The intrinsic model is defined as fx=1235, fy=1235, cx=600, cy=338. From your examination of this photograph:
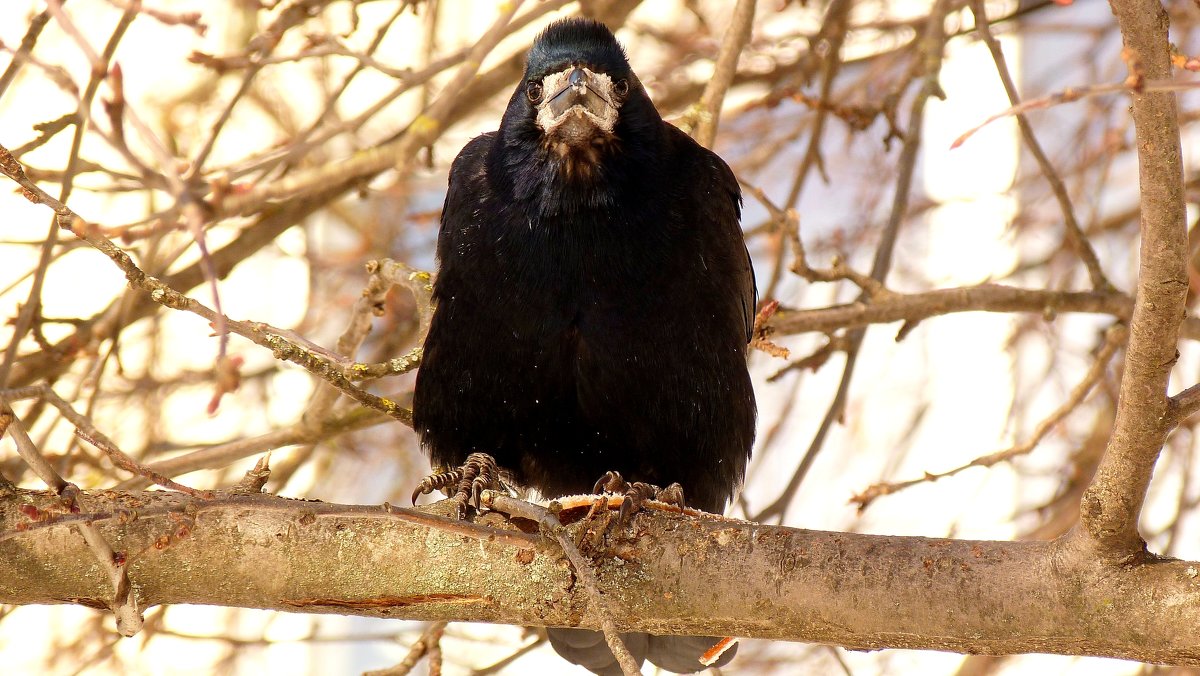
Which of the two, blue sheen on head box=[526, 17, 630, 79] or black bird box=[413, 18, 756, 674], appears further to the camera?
blue sheen on head box=[526, 17, 630, 79]

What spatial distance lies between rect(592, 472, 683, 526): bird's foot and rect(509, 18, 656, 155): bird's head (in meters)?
0.94

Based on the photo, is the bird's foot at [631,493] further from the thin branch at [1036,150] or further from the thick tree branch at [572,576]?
the thin branch at [1036,150]

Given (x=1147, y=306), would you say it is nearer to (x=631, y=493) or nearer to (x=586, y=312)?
(x=631, y=493)

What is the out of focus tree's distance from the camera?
6.65ft

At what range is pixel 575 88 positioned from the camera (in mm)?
3201

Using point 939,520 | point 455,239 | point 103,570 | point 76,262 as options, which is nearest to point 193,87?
point 76,262

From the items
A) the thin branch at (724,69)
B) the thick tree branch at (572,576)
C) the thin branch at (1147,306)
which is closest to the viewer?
the thin branch at (1147,306)

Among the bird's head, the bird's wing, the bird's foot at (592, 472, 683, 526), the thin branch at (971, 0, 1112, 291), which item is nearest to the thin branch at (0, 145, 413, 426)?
the bird's foot at (592, 472, 683, 526)

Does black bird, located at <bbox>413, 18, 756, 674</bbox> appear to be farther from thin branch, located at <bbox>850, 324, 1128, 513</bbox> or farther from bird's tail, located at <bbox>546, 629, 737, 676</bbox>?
thin branch, located at <bbox>850, 324, 1128, 513</bbox>

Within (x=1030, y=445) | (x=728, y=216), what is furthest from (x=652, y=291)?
(x=1030, y=445)

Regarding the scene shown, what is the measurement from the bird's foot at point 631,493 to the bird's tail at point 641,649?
341 mm

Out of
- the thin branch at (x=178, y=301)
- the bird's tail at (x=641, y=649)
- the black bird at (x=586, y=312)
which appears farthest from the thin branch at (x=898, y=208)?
the thin branch at (x=178, y=301)

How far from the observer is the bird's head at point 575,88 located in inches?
126

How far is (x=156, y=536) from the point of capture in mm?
2303
